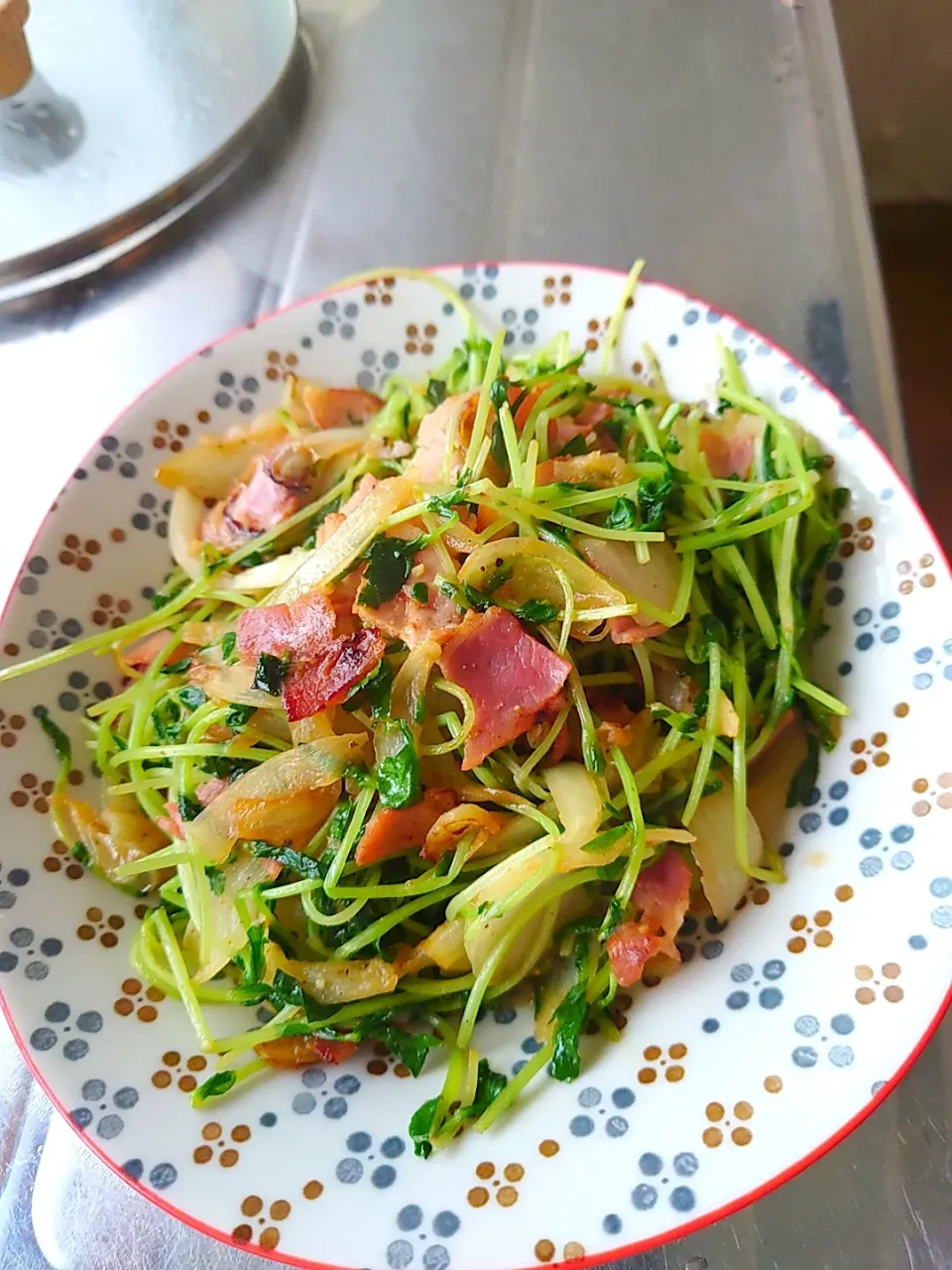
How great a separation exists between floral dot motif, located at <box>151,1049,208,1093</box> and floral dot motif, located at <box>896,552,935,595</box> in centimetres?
129

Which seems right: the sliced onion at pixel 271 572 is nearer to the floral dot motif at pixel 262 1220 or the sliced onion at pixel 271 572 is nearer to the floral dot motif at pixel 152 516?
the floral dot motif at pixel 152 516

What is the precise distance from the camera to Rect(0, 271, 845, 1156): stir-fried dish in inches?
55.3

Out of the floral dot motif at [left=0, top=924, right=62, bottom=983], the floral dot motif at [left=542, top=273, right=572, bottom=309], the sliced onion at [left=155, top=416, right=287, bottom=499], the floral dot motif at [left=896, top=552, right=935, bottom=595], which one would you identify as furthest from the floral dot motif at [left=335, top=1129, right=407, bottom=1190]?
the floral dot motif at [left=542, top=273, right=572, bottom=309]

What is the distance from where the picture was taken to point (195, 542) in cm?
187

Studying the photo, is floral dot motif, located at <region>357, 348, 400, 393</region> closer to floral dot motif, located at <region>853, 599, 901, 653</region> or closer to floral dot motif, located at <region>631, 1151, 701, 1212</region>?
floral dot motif, located at <region>853, 599, 901, 653</region>

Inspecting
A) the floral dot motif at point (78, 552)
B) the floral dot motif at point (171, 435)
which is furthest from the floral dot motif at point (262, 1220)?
the floral dot motif at point (171, 435)

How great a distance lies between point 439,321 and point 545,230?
0.94m

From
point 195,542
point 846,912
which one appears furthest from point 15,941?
point 846,912

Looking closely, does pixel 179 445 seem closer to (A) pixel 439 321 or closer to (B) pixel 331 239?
(A) pixel 439 321

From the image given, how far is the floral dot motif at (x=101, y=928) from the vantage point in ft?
4.95

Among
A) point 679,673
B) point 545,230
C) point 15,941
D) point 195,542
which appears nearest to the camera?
point 15,941

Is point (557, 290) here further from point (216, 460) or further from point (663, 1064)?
point (663, 1064)

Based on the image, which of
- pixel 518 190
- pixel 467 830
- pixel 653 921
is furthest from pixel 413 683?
pixel 518 190

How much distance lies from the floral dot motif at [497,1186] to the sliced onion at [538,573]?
0.78 meters
